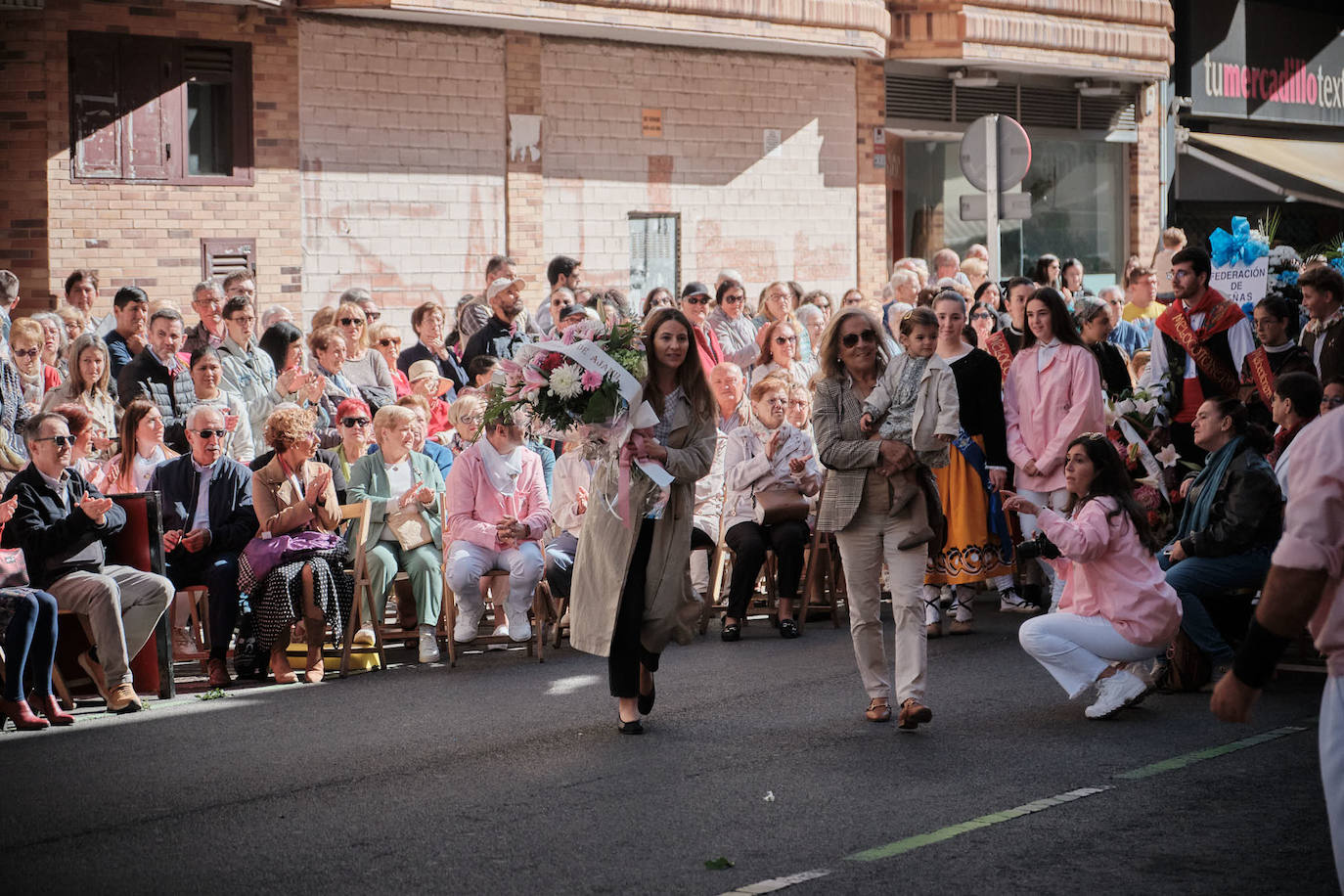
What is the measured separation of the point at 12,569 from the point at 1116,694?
5606mm

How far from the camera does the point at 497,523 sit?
11039 mm

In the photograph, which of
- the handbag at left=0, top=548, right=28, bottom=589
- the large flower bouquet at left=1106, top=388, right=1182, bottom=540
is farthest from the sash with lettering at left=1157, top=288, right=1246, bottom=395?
the handbag at left=0, top=548, right=28, bottom=589

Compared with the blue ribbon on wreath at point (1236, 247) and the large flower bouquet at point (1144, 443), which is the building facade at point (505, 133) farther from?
the large flower bouquet at point (1144, 443)

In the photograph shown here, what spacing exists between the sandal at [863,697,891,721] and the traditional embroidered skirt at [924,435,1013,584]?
270cm

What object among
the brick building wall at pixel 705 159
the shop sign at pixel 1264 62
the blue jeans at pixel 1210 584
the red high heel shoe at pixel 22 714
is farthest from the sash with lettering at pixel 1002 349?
the shop sign at pixel 1264 62

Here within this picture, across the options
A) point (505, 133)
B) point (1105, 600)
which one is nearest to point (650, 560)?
point (1105, 600)

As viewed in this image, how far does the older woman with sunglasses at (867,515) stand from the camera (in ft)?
27.8

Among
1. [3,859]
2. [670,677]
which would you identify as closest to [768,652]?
[670,677]

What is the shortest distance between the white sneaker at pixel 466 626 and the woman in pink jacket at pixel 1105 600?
368 cm

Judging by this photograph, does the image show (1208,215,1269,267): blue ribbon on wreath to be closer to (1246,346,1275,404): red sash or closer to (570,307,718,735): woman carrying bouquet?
(1246,346,1275,404): red sash

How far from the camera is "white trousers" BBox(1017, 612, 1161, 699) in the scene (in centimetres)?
859

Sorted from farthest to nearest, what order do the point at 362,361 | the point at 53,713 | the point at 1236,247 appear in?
the point at 362,361, the point at 1236,247, the point at 53,713

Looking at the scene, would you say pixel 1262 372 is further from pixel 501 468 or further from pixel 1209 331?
pixel 501 468

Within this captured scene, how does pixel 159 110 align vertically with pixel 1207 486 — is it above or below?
above
